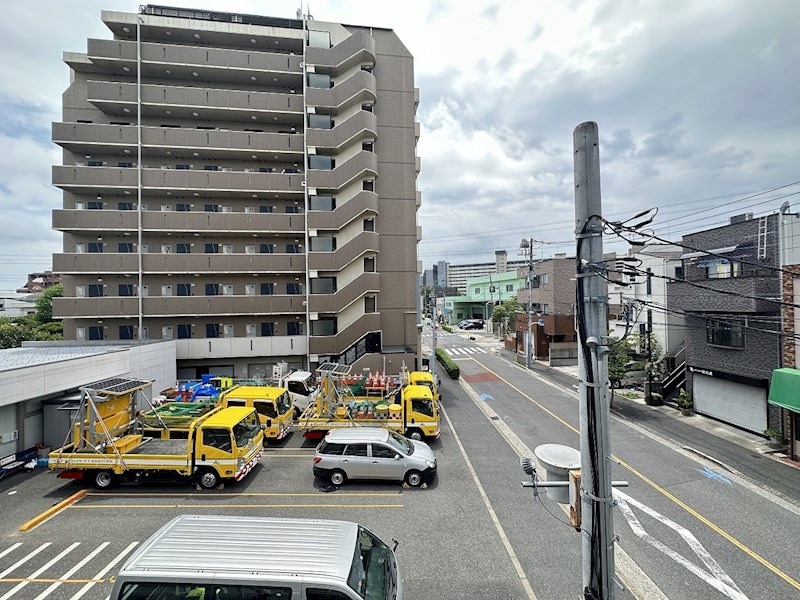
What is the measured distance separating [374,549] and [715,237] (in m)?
21.2

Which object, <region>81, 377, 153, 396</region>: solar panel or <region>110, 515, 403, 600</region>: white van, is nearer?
<region>110, 515, 403, 600</region>: white van

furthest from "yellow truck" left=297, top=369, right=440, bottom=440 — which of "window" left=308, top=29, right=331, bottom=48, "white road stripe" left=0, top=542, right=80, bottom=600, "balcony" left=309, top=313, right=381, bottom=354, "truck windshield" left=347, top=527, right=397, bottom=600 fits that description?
"window" left=308, top=29, right=331, bottom=48

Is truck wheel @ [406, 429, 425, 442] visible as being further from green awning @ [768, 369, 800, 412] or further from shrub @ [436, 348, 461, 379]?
shrub @ [436, 348, 461, 379]

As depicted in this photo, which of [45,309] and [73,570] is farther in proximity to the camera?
[45,309]

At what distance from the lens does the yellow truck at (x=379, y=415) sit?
607 inches

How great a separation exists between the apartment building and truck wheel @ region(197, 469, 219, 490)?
14.1m

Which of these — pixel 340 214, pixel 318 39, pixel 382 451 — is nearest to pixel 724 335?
pixel 382 451

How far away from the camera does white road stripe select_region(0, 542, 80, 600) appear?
733cm

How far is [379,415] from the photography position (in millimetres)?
16109

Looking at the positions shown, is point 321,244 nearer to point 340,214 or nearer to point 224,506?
point 340,214

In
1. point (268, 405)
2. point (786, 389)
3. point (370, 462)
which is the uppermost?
point (786, 389)

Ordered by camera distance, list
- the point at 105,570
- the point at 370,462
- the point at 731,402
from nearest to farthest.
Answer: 1. the point at 105,570
2. the point at 370,462
3. the point at 731,402

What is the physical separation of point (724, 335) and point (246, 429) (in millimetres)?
21431

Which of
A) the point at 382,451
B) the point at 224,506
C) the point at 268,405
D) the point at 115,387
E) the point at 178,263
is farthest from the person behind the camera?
the point at 178,263
